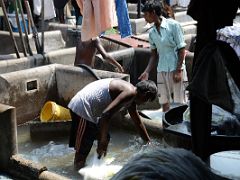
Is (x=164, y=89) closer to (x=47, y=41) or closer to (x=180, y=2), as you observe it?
(x=47, y=41)

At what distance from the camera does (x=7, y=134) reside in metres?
5.89

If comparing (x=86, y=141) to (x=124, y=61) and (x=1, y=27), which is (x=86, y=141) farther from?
(x=1, y=27)

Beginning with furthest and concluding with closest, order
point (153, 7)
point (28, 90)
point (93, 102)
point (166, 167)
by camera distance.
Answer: point (28, 90) < point (153, 7) < point (93, 102) < point (166, 167)

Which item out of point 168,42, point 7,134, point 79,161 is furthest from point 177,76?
point 7,134

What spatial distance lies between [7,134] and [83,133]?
2.93 feet

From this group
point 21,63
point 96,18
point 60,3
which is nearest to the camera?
point 96,18

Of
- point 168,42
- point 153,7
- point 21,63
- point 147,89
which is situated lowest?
point 21,63

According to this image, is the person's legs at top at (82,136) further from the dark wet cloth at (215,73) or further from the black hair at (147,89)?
the dark wet cloth at (215,73)

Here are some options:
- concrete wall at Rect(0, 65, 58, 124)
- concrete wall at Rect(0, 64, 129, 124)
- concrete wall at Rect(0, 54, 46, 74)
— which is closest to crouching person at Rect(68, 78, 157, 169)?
concrete wall at Rect(0, 64, 129, 124)

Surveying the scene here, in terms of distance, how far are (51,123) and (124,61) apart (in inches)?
83.9

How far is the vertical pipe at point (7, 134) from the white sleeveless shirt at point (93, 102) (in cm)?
74

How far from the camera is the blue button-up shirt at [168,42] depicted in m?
6.78

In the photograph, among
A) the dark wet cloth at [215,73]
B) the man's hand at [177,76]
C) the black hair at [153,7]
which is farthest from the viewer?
the man's hand at [177,76]

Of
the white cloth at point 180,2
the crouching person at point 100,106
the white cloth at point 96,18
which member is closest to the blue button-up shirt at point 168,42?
the white cloth at point 96,18
